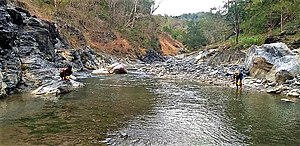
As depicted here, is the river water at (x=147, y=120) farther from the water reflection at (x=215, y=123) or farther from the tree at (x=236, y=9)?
the tree at (x=236, y=9)

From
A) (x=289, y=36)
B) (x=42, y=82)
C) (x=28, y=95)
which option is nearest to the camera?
(x=28, y=95)

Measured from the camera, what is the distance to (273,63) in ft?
88.4

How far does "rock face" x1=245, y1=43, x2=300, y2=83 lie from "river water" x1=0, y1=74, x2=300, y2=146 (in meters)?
4.46

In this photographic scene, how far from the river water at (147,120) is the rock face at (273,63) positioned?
4.46 m

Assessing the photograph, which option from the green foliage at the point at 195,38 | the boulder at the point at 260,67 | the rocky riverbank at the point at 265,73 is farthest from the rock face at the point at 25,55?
the green foliage at the point at 195,38

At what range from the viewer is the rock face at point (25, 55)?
20.7m

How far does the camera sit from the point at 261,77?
91.5 feet

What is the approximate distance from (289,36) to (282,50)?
13.2 metres

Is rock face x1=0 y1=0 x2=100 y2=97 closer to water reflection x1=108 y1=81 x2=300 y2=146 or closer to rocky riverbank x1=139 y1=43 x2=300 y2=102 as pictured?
water reflection x1=108 y1=81 x2=300 y2=146

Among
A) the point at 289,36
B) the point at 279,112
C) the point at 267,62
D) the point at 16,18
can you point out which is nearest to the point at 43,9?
the point at 16,18

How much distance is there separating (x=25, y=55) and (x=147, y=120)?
16.6 m

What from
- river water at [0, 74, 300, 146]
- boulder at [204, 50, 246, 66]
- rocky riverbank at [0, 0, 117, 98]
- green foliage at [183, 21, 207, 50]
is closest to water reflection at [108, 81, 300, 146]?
river water at [0, 74, 300, 146]

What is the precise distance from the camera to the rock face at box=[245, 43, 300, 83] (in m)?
24.4

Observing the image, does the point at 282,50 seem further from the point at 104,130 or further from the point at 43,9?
the point at 43,9
